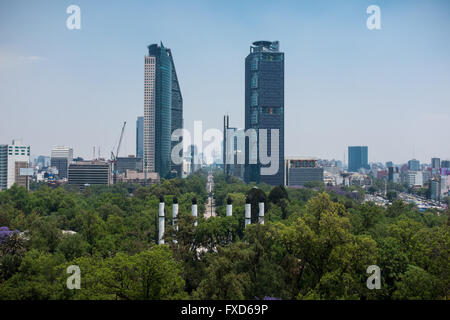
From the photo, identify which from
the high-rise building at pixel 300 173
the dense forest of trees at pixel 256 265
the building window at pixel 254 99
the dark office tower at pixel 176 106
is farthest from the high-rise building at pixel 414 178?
the dense forest of trees at pixel 256 265

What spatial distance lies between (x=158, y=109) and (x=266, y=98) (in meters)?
35.3

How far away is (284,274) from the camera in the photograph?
67.7ft

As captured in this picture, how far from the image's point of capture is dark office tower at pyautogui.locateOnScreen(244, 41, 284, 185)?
358 feet

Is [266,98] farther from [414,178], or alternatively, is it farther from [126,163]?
[414,178]

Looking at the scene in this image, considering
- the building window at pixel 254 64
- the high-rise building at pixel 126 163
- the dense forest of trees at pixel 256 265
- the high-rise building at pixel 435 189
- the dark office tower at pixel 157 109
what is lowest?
the high-rise building at pixel 435 189

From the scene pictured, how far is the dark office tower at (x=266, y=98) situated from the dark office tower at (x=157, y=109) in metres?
28.0

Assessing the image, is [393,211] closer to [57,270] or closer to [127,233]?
[127,233]

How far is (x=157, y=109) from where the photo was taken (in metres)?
121

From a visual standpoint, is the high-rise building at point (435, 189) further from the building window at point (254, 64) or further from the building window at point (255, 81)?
the building window at point (254, 64)

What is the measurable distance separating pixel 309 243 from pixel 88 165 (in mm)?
91090

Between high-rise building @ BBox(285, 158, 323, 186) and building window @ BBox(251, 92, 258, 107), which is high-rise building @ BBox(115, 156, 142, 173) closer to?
building window @ BBox(251, 92, 258, 107)

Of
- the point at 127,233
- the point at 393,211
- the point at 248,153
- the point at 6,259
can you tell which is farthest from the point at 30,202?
the point at 248,153

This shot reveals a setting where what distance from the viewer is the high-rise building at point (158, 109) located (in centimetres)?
12081
